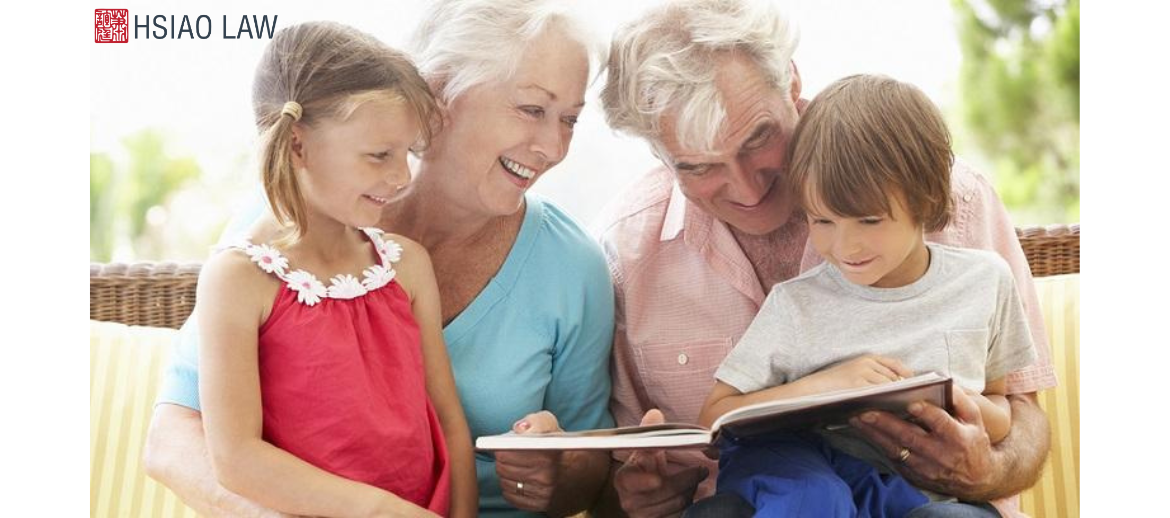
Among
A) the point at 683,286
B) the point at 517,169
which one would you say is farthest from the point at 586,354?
the point at 517,169

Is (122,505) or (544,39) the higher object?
(544,39)

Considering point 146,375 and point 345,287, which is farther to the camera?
point 146,375

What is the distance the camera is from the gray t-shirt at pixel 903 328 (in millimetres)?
2195

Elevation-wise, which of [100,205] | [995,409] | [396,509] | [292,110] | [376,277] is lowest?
[396,509]

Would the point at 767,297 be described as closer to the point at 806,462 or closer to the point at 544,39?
the point at 806,462

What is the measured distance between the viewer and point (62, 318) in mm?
2221

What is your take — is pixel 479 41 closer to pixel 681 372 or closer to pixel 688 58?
pixel 688 58

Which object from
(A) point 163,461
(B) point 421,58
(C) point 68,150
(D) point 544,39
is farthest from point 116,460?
(D) point 544,39

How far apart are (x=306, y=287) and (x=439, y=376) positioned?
285mm

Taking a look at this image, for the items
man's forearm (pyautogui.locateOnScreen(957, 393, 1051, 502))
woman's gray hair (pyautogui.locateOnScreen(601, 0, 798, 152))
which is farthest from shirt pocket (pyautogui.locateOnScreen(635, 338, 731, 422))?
man's forearm (pyautogui.locateOnScreen(957, 393, 1051, 502))

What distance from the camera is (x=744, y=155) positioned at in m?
2.27

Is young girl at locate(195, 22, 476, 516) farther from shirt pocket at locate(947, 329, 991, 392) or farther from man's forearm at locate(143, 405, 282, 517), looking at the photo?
shirt pocket at locate(947, 329, 991, 392)

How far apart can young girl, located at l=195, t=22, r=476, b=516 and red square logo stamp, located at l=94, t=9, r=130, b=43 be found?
26 cm

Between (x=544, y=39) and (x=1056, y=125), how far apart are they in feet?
2.99
